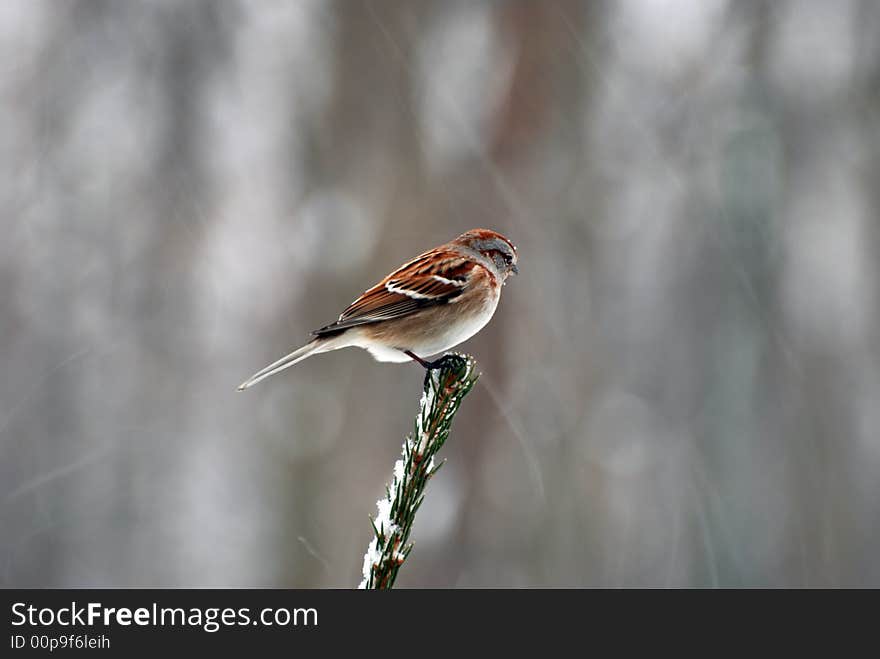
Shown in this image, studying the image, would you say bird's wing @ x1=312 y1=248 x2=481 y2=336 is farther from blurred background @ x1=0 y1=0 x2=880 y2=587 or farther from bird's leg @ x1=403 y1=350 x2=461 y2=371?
blurred background @ x1=0 y1=0 x2=880 y2=587

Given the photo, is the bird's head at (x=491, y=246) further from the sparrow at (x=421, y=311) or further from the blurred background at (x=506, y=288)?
the blurred background at (x=506, y=288)

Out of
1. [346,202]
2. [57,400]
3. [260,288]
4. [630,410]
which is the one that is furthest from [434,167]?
[57,400]

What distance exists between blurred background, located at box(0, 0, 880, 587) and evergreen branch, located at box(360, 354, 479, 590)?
143 inches

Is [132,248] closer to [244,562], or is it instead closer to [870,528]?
[244,562]

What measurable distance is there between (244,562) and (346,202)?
2908mm

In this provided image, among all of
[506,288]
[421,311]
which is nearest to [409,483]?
[421,311]

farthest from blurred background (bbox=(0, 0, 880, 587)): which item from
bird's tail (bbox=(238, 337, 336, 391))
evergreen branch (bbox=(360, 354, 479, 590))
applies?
evergreen branch (bbox=(360, 354, 479, 590))

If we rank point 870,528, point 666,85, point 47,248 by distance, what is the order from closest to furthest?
point 870,528 < point 47,248 < point 666,85

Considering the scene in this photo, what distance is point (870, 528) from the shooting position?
581cm

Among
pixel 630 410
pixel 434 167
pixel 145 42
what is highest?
pixel 145 42

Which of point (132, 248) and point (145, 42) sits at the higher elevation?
point (145, 42)

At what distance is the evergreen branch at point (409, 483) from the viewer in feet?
6.54

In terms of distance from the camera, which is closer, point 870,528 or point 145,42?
point 870,528

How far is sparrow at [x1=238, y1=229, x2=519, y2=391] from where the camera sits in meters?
3.53
